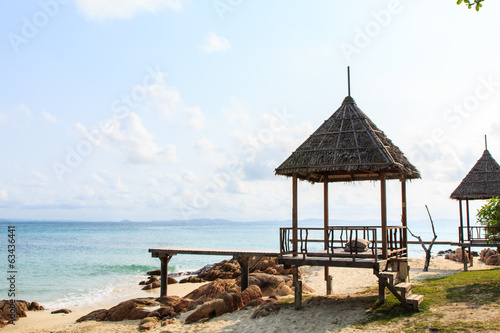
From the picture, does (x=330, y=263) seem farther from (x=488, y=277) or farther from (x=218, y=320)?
(x=488, y=277)

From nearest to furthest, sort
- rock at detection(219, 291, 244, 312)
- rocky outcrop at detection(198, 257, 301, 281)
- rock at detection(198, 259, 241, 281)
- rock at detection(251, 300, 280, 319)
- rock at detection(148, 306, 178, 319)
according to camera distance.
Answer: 1. rock at detection(251, 300, 280, 319)
2. rock at detection(219, 291, 244, 312)
3. rock at detection(148, 306, 178, 319)
4. rocky outcrop at detection(198, 257, 301, 281)
5. rock at detection(198, 259, 241, 281)

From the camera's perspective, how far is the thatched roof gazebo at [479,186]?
65.8 feet

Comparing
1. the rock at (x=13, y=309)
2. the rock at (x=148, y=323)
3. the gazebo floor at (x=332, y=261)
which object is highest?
the gazebo floor at (x=332, y=261)

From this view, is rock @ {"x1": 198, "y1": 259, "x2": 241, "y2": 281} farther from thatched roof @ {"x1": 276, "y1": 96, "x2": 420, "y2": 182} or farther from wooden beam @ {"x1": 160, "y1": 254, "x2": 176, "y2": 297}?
thatched roof @ {"x1": 276, "y1": 96, "x2": 420, "y2": 182}

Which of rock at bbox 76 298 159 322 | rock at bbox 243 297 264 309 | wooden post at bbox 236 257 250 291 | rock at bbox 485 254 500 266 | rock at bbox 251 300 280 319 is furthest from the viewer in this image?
rock at bbox 485 254 500 266

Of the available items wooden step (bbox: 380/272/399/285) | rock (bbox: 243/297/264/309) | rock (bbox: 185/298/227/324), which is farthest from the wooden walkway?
wooden step (bbox: 380/272/399/285)

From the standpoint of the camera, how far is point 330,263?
11.1 metres

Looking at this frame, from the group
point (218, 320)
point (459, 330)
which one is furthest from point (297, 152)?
point (459, 330)

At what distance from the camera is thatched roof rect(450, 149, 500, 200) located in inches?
792

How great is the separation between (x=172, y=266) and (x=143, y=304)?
71.1ft

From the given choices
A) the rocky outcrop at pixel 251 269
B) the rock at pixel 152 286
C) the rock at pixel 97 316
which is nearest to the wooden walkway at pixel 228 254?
the rock at pixel 97 316

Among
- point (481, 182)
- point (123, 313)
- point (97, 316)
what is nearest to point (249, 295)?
point (123, 313)

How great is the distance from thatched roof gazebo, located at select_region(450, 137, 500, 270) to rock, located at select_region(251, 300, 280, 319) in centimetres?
1177

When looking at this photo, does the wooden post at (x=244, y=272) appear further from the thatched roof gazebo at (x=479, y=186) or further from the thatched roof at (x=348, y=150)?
the thatched roof gazebo at (x=479, y=186)
